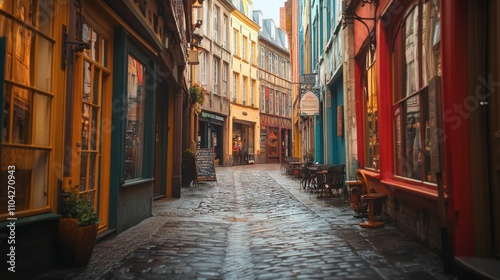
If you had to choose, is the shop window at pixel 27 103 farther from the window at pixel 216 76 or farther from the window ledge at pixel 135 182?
the window at pixel 216 76

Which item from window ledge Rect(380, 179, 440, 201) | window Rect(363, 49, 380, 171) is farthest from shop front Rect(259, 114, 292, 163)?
window ledge Rect(380, 179, 440, 201)

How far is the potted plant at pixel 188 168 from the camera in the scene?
15453 mm

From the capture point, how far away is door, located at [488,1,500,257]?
4.37 metres

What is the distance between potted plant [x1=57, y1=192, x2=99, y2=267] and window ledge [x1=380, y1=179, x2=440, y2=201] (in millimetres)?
3734

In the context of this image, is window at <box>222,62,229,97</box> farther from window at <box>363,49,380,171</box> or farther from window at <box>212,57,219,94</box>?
window at <box>363,49,380,171</box>

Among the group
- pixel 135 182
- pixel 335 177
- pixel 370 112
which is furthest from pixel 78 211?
pixel 335 177

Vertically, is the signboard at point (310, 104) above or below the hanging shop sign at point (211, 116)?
below

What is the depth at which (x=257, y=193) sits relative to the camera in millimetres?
14148

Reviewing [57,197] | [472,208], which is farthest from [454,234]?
[57,197]

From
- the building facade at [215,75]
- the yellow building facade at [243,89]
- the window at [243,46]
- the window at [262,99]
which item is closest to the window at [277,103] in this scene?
the window at [262,99]

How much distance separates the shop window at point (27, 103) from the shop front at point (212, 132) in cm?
2405

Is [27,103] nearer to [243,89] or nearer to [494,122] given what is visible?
[494,122]

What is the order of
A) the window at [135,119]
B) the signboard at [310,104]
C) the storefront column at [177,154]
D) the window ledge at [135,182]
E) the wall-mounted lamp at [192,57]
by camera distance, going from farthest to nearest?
1. the signboard at [310,104]
2. the wall-mounted lamp at [192,57]
3. the storefront column at [177,154]
4. the window at [135,119]
5. the window ledge at [135,182]

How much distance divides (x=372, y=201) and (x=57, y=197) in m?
4.73
